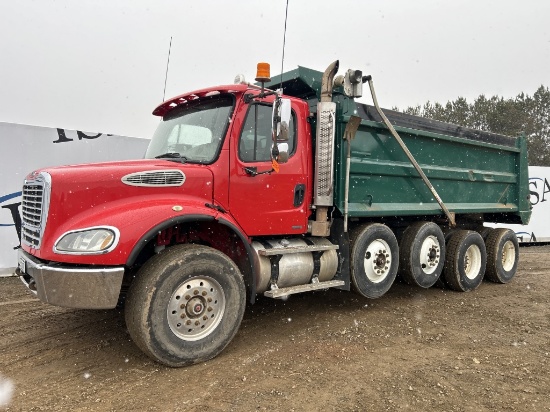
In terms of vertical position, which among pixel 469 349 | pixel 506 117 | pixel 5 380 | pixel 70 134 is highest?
pixel 506 117

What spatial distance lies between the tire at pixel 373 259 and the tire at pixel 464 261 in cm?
153

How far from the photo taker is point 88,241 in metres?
3.41

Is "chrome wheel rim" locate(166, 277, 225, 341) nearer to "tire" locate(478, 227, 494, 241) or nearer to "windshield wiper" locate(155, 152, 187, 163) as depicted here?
"windshield wiper" locate(155, 152, 187, 163)

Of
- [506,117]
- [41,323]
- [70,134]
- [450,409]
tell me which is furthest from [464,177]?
[506,117]

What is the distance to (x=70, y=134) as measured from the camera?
8.41 m

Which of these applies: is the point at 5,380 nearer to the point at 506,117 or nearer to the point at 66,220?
the point at 66,220

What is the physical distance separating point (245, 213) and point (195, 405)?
1996mm

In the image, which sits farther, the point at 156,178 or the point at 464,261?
the point at 464,261

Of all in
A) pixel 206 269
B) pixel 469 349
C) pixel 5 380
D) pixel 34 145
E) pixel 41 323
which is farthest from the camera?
pixel 34 145

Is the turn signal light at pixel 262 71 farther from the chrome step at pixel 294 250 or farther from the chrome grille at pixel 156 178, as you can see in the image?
the chrome step at pixel 294 250

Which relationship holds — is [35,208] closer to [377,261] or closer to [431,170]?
[377,261]

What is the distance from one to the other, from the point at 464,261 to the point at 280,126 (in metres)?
4.44

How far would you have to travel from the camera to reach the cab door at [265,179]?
14.5 feet

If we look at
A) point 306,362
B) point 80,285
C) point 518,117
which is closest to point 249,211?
point 306,362
